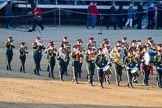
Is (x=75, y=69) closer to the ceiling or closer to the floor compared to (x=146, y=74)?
closer to the ceiling

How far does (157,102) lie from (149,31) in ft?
60.6

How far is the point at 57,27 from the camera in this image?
141 feet

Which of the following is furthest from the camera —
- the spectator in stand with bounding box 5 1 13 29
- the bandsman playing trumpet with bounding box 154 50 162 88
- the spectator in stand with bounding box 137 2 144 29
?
the spectator in stand with bounding box 137 2 144 29

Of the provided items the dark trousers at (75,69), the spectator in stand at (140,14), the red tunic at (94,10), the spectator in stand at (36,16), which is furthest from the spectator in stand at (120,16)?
the dark trousers at (75,69)

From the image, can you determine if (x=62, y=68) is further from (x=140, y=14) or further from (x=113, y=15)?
(x=140, y=14)

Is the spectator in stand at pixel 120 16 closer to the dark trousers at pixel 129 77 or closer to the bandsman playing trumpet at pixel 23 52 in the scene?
the bandsman playing trumpet at pixel 23 52

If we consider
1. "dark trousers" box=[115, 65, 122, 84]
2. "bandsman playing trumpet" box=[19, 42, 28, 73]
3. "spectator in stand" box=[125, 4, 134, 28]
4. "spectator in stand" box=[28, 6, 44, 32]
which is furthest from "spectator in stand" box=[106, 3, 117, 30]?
"dark trousers" box=[115, 65, 122, 84]

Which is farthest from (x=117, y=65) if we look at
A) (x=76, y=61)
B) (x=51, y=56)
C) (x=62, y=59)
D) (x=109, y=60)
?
(x=51, y=56)

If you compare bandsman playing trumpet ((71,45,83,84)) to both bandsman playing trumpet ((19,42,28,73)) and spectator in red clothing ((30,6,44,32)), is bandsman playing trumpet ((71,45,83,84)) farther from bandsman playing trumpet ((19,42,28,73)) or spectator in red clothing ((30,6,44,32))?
spectator in red clothing ((30,6,44,32))

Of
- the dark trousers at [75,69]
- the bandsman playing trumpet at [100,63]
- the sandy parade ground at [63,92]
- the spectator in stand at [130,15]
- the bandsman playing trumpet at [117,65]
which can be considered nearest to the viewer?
the sandy parade ground at [63,92]

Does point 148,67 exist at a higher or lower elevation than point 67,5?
lower

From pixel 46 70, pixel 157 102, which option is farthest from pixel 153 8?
pixel 157 102

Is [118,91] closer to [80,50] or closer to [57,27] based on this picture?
[80,50]

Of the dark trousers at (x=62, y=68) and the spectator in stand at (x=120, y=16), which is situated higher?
the spectator in stand at (x=120, y=16)
